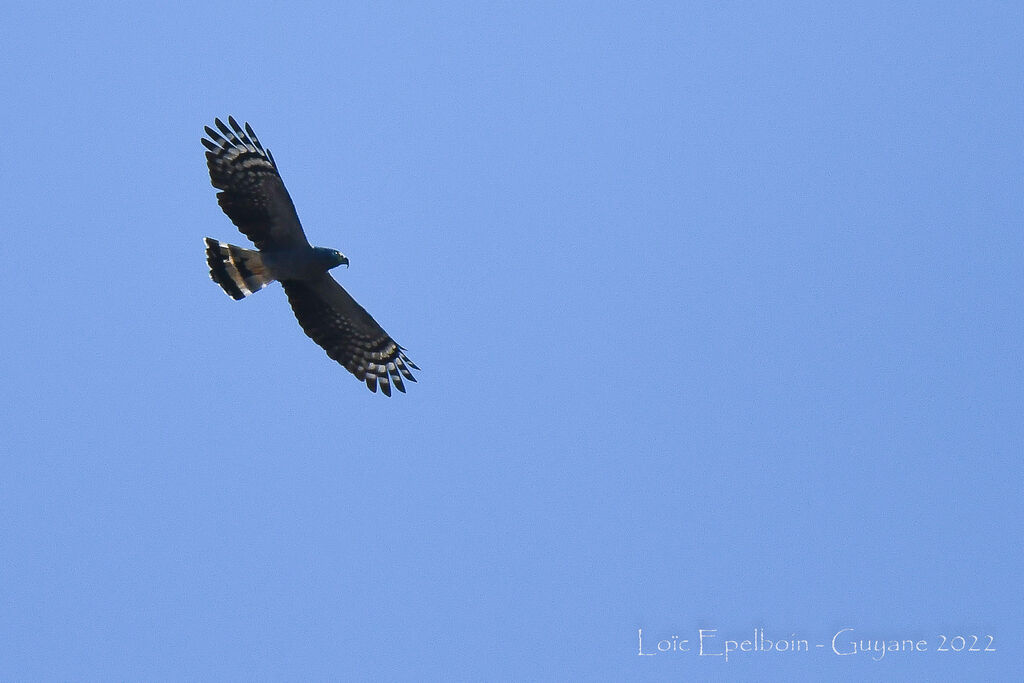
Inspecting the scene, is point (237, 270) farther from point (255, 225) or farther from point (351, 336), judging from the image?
point (351, 336)

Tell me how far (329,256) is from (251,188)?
1455 millimetres

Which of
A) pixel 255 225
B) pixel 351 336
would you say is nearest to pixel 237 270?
pixel 255 225

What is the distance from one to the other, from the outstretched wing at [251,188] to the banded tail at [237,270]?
30 cm

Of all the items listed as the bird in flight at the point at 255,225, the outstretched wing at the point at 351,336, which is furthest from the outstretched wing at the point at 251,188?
the outstretched wing at the point at 351,336

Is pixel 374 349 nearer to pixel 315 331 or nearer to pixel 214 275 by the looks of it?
pixel 315 331

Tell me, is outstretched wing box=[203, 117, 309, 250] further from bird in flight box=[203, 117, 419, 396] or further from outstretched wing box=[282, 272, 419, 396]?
outstretched wing box=[282, 272, 419, 396]

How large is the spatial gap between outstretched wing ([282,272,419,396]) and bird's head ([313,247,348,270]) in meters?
0.83

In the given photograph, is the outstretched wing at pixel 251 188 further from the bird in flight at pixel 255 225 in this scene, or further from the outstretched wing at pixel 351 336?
the outstretched wing at pixel 351 336

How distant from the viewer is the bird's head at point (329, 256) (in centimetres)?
2111

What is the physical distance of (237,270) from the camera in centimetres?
2112

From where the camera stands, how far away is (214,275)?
21141 millimetres

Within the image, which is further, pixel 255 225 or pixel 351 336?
pixel 351 336

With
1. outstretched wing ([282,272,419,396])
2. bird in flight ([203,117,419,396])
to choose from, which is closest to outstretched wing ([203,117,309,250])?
bird in flight ([203,117,419,396])

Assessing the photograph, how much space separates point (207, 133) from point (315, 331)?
11.2ft
